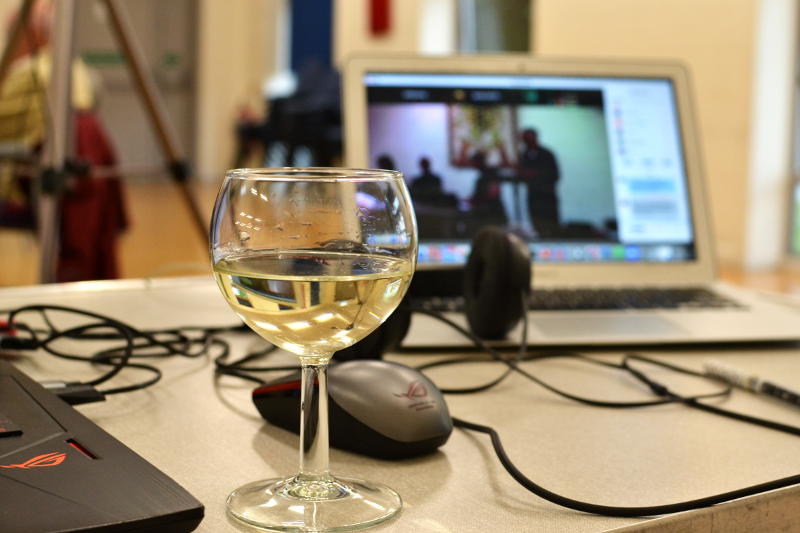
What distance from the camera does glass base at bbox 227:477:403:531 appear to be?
0.36m

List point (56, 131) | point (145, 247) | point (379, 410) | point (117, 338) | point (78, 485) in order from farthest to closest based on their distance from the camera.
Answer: point (145, 247) → point (56, 131) → point (117, 338) → point (379, 410) → point (78, 485)

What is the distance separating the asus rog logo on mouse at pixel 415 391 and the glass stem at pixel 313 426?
0.09 meters

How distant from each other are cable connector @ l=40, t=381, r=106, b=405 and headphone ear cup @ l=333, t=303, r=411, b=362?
171 millimetres

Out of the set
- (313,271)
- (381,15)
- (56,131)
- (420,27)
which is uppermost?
(381,15)

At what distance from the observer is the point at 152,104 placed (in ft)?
5.95

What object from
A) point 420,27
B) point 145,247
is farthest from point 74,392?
point 420,27

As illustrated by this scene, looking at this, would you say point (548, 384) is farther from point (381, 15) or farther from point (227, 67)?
point (227, 67)

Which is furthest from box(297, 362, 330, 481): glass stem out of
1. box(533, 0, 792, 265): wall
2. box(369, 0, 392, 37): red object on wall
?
box(369, 0, 392, 37): red object on wall

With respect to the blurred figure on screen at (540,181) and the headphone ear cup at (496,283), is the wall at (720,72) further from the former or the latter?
the headphone ear cup at (496,283)

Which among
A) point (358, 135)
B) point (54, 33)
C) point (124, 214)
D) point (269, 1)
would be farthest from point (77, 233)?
point (269, 1)

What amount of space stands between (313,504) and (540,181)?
0.60 meters

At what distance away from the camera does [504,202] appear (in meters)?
0.91

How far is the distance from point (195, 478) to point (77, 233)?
2206 millimetres

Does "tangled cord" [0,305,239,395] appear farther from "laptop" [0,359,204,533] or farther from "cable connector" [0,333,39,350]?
"laptop" [0,359,204,533]
